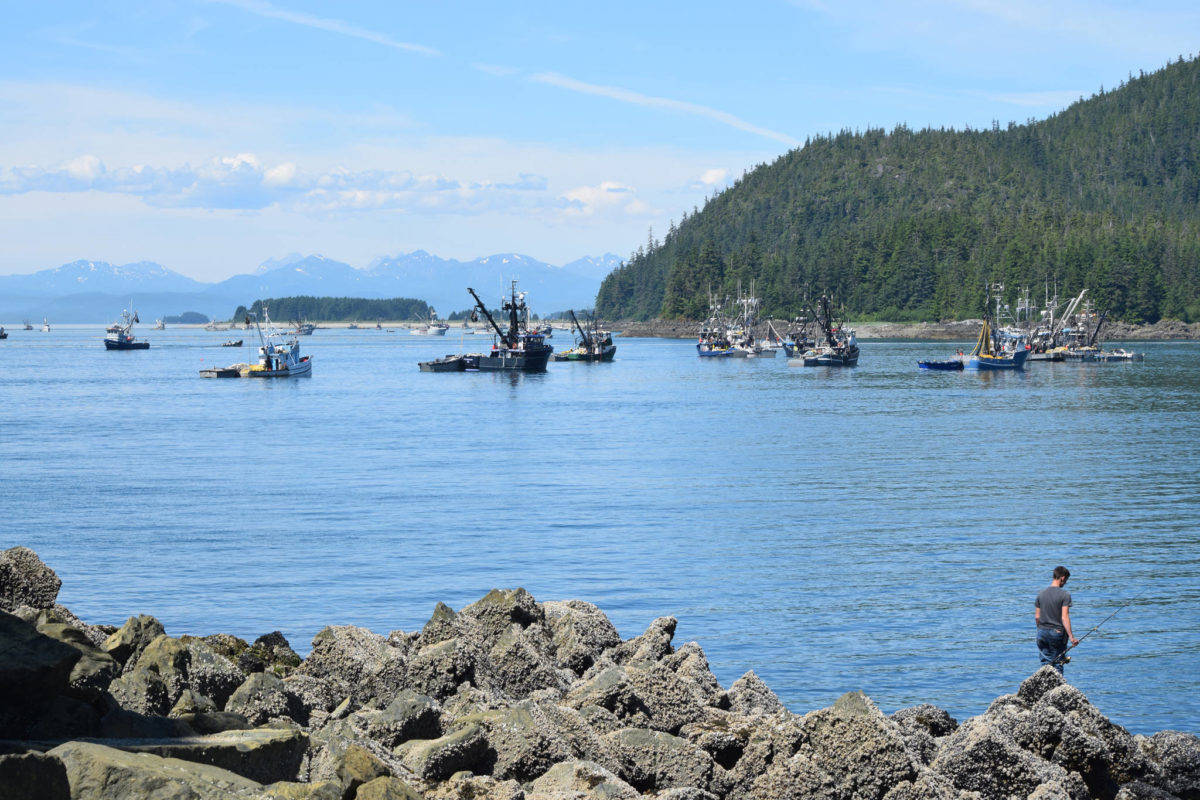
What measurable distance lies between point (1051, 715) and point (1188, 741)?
5.93 feet

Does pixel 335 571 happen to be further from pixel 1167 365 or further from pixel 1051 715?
pixel 1167 365

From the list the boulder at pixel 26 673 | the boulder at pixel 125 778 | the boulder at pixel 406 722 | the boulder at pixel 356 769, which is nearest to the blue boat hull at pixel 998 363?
the boulder at pixel 406 722

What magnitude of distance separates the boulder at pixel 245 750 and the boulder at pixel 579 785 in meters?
2.14

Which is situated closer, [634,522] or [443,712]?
[443,712]

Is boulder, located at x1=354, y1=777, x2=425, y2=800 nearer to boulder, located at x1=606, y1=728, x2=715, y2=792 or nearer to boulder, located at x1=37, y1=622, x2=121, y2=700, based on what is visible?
boulder, located at x1=606, y1=728, x2=715, y2=792

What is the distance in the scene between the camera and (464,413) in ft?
306

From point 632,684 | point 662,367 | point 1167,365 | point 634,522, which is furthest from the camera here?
point 662,367

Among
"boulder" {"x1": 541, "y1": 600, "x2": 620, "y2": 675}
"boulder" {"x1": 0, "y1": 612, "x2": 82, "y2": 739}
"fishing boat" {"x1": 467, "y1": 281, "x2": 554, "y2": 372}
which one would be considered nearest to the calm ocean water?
"boulder" {"x1": 541, "y1": 600, "x2": 620, "y2": 675}

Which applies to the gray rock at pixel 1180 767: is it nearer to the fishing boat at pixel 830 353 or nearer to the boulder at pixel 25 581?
the boulder at pixel 25 581

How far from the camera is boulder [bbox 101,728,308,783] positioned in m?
10.3

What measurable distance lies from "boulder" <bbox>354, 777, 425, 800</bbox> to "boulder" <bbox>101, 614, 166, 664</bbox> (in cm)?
638

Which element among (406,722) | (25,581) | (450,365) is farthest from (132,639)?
(450,365)

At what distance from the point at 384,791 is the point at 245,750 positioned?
1400 mm

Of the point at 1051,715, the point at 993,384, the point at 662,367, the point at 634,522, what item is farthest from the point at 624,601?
the point at 662,367
